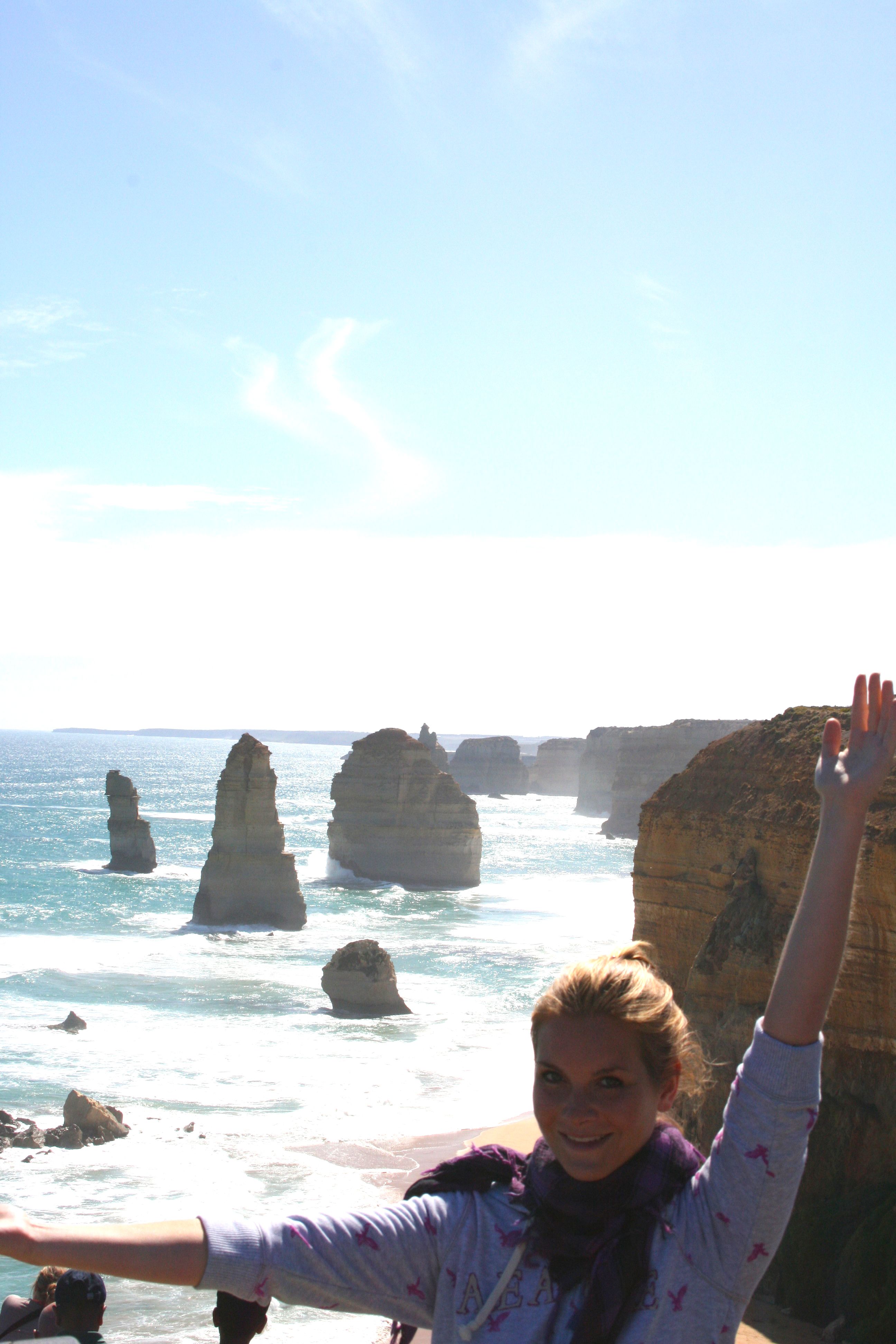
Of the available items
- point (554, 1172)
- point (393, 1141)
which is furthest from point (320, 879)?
point (554, 1172)

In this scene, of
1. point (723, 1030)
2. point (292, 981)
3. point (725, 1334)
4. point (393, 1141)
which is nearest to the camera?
point (725, 1334)

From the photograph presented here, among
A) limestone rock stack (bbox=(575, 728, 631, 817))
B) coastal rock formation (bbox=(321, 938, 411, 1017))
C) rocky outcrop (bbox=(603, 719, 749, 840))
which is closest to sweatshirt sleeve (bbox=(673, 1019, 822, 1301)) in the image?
coastal rock formation (bbox=(321, 938, 411, 1017))

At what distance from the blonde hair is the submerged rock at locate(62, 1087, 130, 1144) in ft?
65.3

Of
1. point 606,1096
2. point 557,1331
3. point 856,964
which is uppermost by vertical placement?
point 606,1096

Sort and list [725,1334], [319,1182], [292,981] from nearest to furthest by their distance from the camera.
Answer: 1. [725,1334]
2. [319,1182]
3. [292,981]

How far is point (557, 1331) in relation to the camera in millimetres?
1957

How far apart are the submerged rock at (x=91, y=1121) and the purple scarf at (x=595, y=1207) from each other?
19.7 metres

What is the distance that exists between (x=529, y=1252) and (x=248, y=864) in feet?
149

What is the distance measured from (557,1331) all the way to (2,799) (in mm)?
125792

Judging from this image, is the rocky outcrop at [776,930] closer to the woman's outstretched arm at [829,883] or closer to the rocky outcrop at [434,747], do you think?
the woman's outstretched arm at [829,883]

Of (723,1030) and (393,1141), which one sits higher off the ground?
(723,1030)

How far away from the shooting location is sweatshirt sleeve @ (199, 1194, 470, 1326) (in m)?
1.98

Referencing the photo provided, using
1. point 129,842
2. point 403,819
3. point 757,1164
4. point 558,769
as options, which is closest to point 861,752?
point 757,1164

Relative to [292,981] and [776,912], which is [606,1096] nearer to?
[776,912]
